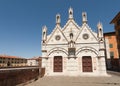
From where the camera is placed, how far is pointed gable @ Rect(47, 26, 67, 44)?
72.7 feet

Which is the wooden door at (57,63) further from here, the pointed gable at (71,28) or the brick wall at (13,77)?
the brick wall at (13,77)

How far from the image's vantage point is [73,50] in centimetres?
2112

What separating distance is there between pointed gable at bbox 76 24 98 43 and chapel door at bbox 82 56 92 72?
9.63 ft

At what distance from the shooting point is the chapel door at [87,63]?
20531mm

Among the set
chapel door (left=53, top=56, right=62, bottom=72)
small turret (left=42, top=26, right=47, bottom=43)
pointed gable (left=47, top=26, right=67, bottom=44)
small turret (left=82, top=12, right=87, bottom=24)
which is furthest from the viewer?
small turret (left=82, top=12, right=87, bottom=24)

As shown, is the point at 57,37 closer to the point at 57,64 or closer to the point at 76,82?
the point at 57,64

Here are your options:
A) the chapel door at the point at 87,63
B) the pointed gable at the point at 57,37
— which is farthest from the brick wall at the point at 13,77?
the chapel door at the point at 87,63

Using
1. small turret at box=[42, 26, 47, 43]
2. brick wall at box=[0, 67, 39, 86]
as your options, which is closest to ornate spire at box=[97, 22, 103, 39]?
small turret at box=[42, 26, 47, 43]

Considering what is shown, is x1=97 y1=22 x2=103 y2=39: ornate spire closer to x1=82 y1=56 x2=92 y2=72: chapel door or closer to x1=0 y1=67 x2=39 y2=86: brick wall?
x1=82 y1=56 x2=92 y2=72: chapel door

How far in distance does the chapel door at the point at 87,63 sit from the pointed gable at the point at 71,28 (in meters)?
4.28

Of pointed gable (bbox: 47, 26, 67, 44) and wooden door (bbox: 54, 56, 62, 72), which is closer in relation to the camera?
wooden door (bbox: 54, 56, 62, 72)

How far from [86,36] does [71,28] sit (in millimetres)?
3118

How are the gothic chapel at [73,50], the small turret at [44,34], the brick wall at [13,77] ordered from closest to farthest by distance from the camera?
1. the brick wall at [13,77]
2. the gothic chapel at [73,50]
3. the small turret at [44,34]

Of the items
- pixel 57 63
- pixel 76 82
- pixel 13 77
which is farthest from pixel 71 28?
pixel 13 77
